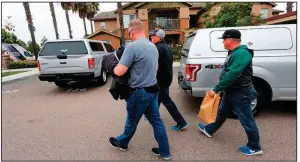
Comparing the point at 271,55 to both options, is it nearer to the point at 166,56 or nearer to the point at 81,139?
the point at 166,56

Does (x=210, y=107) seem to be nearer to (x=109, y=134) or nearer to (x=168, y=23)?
(x=109, y=134)

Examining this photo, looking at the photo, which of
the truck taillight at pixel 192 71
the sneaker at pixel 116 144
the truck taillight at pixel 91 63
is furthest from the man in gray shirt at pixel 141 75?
the truck taillight at pixel 91 63

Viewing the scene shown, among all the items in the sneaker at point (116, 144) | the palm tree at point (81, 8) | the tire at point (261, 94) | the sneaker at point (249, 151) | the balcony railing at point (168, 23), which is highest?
the palm tree at point (81, 8)

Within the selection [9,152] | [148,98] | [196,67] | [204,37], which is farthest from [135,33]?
[9,152]

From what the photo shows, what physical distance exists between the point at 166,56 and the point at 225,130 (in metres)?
1.56

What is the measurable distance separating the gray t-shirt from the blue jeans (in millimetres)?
124

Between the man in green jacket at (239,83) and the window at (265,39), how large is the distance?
1351mm

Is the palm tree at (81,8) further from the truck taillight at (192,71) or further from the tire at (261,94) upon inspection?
the tire at (261,94)

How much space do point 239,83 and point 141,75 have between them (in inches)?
47.8

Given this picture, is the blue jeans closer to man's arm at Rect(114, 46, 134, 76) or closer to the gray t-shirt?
the gray t-shirt

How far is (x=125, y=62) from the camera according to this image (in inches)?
101

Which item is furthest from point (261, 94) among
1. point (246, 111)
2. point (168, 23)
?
point (168, 23)

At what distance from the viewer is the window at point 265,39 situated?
3.98m

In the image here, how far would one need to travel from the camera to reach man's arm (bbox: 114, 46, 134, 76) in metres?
2.58
